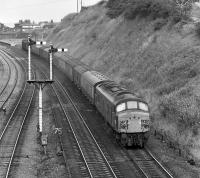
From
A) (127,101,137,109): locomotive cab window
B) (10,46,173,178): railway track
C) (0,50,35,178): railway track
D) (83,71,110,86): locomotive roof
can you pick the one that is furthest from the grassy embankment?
(0,50,35,178): railway track

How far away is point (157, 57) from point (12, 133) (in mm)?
22227

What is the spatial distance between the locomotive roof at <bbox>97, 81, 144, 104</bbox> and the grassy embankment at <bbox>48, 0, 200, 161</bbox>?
4.30 metres

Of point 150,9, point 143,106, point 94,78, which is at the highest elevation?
point 150,9

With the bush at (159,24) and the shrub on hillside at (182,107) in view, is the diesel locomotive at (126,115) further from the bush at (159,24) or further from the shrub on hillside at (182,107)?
the bush at (159,24)

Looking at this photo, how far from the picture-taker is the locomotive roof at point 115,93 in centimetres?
2862

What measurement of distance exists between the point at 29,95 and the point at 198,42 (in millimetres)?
21812

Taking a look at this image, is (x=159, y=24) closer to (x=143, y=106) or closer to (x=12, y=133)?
(x=143, y=106)

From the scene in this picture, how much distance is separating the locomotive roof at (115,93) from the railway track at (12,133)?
7.65m

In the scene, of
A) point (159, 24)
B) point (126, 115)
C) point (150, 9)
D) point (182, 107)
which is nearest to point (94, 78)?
point (182, 107)

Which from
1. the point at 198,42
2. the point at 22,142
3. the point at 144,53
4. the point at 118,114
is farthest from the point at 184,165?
the point at 144,53

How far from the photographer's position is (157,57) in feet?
160

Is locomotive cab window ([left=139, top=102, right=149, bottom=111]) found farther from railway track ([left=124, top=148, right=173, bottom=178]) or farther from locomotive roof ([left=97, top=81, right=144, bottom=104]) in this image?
railway track ([left=124, top=148, right=173, bottom=178])

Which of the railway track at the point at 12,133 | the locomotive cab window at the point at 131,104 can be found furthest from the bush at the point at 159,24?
the locomotive cab window at the point at 131,104

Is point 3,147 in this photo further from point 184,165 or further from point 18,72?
point 18,72
